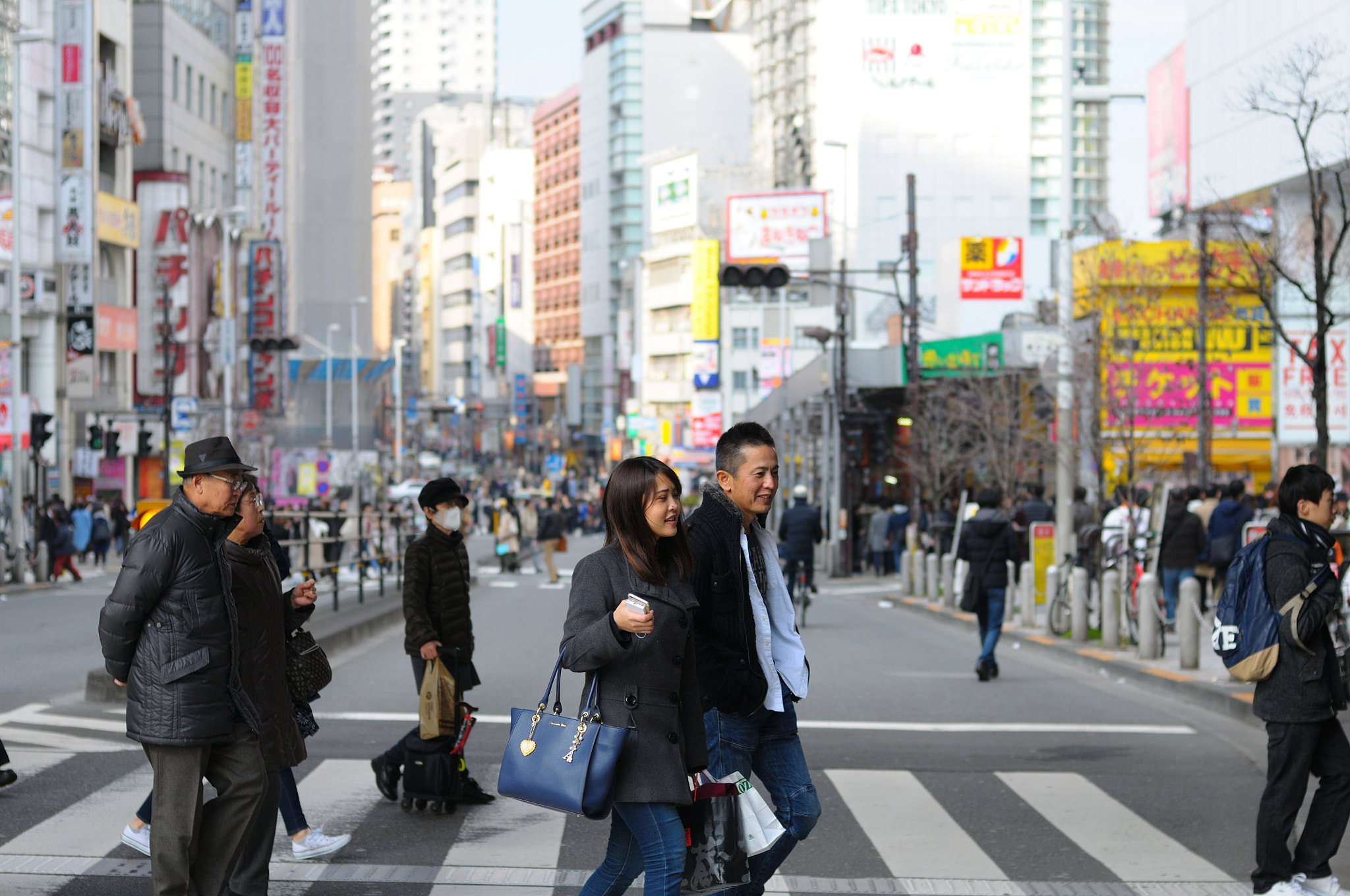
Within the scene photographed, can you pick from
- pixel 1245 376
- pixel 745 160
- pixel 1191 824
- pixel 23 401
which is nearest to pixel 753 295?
pixel 745 160

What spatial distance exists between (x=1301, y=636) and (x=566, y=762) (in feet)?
11.4

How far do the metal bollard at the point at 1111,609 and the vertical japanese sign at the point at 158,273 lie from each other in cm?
5061

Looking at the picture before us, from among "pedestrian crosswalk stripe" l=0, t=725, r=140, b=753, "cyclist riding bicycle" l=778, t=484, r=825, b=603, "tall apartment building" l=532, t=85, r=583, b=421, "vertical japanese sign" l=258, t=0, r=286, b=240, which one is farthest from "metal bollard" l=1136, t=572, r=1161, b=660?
"tall apartment building" l=532, t=85, r=583, b=421

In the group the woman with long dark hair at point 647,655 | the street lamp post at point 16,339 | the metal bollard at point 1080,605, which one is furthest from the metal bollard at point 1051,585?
the street lamp post at point 16,339

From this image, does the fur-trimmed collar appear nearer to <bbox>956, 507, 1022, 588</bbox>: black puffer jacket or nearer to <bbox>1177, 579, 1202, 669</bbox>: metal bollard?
<bbox>956, 507, 1022, 588</bbox>: black puffer jacket

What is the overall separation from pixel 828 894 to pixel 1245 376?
127 feet

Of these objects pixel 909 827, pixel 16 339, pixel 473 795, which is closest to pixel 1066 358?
pixel 909 827

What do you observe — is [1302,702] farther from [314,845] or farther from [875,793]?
[314,845]

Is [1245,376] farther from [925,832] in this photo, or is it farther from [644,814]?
[644,814]

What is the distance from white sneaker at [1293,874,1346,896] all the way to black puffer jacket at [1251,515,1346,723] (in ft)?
2.17

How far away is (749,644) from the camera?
545 cm

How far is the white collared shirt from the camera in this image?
18.0 feet

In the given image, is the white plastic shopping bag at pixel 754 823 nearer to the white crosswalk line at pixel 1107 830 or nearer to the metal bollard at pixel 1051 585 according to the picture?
the white crosswalk line at pixel 1107 830

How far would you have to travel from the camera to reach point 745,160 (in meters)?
138
